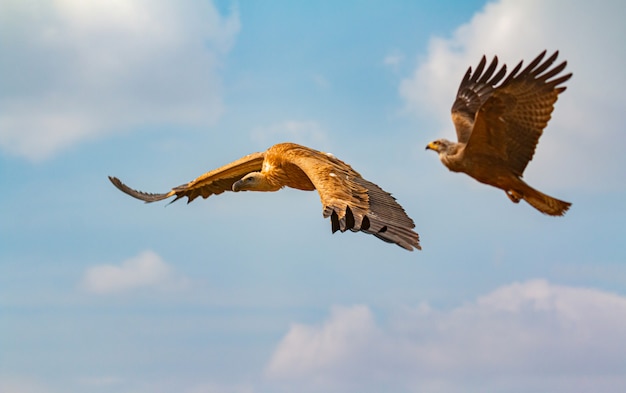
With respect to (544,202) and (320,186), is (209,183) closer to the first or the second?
(320,186)

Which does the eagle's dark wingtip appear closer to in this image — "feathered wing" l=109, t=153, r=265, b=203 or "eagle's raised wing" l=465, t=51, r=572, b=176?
"feathered wing" l=109, t=153, r=265, b=203

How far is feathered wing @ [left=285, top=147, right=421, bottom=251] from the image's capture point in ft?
42.9

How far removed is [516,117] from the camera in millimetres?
13844

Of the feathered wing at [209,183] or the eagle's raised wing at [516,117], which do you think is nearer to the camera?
the eagle's raised wing at [516,117]

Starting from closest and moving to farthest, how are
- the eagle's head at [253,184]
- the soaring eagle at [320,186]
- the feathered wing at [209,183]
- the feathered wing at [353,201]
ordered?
the feathered wing at [353,201] < the soaring eagle at [320,186] < the eagle's head at [253,184] < the feathered wing at [209,183]

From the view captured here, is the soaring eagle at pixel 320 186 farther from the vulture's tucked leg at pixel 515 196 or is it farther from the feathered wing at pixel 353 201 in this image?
the vulture's tucked leg at pixel 515 196

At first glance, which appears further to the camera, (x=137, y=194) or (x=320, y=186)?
(x=137, y=194)

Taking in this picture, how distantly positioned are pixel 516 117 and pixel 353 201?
2545 millimetres

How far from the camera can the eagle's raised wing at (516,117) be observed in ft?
45.0

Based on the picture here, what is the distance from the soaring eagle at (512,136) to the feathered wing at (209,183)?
4872 millimetres

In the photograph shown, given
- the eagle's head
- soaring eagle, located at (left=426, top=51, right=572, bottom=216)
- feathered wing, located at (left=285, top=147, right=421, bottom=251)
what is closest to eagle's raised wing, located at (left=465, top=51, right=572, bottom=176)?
soaring eagle, located at (left=426, top=51, right=572, bottom=216)

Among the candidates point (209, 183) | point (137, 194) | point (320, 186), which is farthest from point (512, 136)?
point (137, 194)

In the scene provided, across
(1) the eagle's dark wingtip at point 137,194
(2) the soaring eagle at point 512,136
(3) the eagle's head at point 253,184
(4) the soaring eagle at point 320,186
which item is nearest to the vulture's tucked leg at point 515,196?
(2) the soaring eagle at point 512,136

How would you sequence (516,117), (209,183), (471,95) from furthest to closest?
(209,183) < (471,95) < (516,117)
